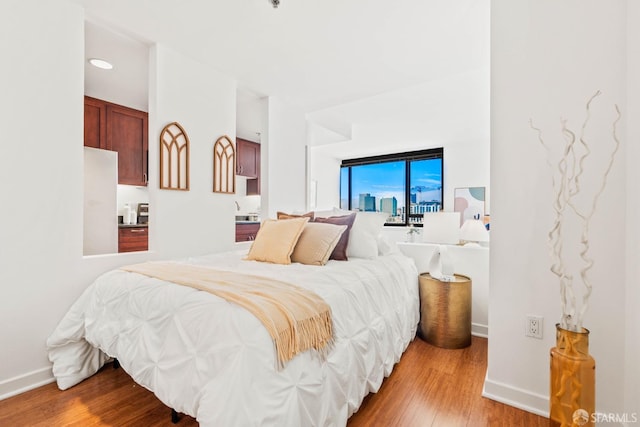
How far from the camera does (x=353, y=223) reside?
2.63 m

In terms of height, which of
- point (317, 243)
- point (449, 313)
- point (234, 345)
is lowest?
point (449, 313)

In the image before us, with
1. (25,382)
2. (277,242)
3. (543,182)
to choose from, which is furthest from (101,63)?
(543,182)

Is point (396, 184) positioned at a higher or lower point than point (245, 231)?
higher

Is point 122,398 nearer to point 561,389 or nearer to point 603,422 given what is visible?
point 561,389

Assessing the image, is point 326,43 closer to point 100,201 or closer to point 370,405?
point 370,405

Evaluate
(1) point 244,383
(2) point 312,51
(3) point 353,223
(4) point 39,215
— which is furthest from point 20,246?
(2) point 312,51

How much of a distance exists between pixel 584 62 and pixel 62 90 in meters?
3.17

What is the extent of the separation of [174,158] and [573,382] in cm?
296

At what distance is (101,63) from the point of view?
282 centimetres

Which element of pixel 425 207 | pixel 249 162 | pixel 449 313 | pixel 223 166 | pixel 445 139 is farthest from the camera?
pixel 425 207

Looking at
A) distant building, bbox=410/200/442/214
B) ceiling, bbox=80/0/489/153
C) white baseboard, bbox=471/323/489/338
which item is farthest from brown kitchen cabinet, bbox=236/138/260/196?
white baseboard, bbox=471/323/489/338

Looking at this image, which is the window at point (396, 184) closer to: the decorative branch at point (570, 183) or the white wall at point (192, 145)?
the white wall at point (192, 145)

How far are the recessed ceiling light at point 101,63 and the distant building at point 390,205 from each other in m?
5.94

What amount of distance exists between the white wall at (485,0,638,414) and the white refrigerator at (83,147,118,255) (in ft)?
11.6
